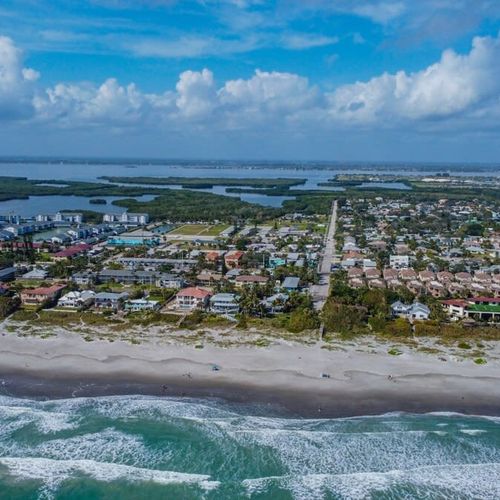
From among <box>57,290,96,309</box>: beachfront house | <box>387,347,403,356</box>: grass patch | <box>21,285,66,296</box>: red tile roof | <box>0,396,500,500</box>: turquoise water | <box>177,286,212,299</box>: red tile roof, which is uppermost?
<box>177,286,212,299</box>: red tile roof

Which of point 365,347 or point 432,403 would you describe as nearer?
point 432,403

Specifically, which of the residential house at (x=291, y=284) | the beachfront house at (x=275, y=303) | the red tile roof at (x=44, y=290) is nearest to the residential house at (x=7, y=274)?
the red tile roof at (x=44, y=290)

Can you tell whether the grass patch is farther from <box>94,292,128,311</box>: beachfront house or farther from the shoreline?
<box>94,292,128,311</box>: beachfront house

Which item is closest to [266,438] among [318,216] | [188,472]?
[188,472]

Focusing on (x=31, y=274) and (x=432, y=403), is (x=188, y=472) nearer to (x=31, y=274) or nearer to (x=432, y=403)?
(x=432, y=403)

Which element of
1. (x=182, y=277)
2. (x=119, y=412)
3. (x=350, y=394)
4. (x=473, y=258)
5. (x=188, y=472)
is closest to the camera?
(x=188, y=472)

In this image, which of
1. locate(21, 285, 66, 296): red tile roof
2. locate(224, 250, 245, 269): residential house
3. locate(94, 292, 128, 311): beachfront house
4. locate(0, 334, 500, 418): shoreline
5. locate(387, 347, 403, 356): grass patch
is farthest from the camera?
locate(224, 250, 245, 269): residential house

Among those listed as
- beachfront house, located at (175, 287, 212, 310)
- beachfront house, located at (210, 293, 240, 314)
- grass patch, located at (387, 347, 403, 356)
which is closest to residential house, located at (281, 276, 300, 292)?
beachfront house, located at (210, 293, 240, 314)
